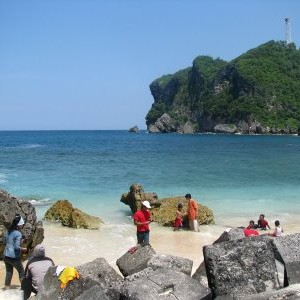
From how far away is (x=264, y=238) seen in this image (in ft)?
23.3

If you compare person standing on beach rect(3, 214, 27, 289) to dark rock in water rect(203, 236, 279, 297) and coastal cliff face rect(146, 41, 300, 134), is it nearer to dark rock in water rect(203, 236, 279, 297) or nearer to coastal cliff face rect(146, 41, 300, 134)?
dark rock in water rect(203, 236, 279, 297)

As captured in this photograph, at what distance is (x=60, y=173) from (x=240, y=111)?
105810 mm

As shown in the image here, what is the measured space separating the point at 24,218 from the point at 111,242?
10.3 feet

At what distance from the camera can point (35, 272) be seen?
7.62 meters

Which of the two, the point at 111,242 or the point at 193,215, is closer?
the point at 111,242

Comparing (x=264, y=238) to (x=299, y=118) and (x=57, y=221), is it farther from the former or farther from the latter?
(x=299, y=118)

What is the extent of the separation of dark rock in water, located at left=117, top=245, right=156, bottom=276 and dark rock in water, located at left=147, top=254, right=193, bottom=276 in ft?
0.92

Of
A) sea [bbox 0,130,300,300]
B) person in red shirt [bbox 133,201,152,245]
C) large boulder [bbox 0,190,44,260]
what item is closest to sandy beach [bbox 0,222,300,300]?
sea [bbox 0,130,300,300]

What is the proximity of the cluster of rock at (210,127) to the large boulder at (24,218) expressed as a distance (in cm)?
12320

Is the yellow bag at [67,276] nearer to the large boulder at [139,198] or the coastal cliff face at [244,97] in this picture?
the large boulder at [139,198]

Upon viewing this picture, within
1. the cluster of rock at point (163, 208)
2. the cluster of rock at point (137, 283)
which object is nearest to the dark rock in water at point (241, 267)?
the cluster of rock at point (137, 283)

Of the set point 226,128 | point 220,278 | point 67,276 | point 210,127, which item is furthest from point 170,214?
point 210,127

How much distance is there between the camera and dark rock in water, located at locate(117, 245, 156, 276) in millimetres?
8055

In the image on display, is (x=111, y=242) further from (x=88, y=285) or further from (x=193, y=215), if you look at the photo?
(x=88, y=285)
